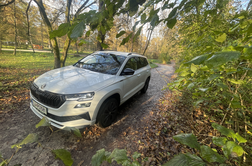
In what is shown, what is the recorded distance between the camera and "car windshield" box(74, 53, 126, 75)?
296 centimetres

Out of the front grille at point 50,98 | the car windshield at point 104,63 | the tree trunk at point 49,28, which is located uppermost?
the tree trunk at point 49,28

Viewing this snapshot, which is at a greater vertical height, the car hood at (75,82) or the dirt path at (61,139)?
the car hood at (75,82)

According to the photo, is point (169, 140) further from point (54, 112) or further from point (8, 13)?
point (8, 13)

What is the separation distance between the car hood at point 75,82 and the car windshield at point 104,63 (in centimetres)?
25

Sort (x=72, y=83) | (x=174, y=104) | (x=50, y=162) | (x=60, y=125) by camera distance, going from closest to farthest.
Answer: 1. (x=50, y=162)
2. (x=60, y=125)
3. (x=72, y=83)
4. (x=174, y=104)

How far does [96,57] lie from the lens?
3541 mm

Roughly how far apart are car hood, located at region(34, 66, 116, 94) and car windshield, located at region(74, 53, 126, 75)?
249 millimetres

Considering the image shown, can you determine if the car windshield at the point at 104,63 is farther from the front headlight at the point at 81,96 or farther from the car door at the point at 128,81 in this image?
the front headlight at the point at 81,96

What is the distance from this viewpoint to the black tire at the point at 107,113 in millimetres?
2436

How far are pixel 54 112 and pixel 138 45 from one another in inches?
703

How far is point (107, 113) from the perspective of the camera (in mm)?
2639

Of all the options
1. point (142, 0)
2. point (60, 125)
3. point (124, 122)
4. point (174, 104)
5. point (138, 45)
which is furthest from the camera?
point (138, 45)

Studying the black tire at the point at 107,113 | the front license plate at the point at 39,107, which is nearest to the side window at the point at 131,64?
the black tire at the point at 107,113

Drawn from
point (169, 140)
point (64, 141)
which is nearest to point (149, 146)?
point (169, 140)
